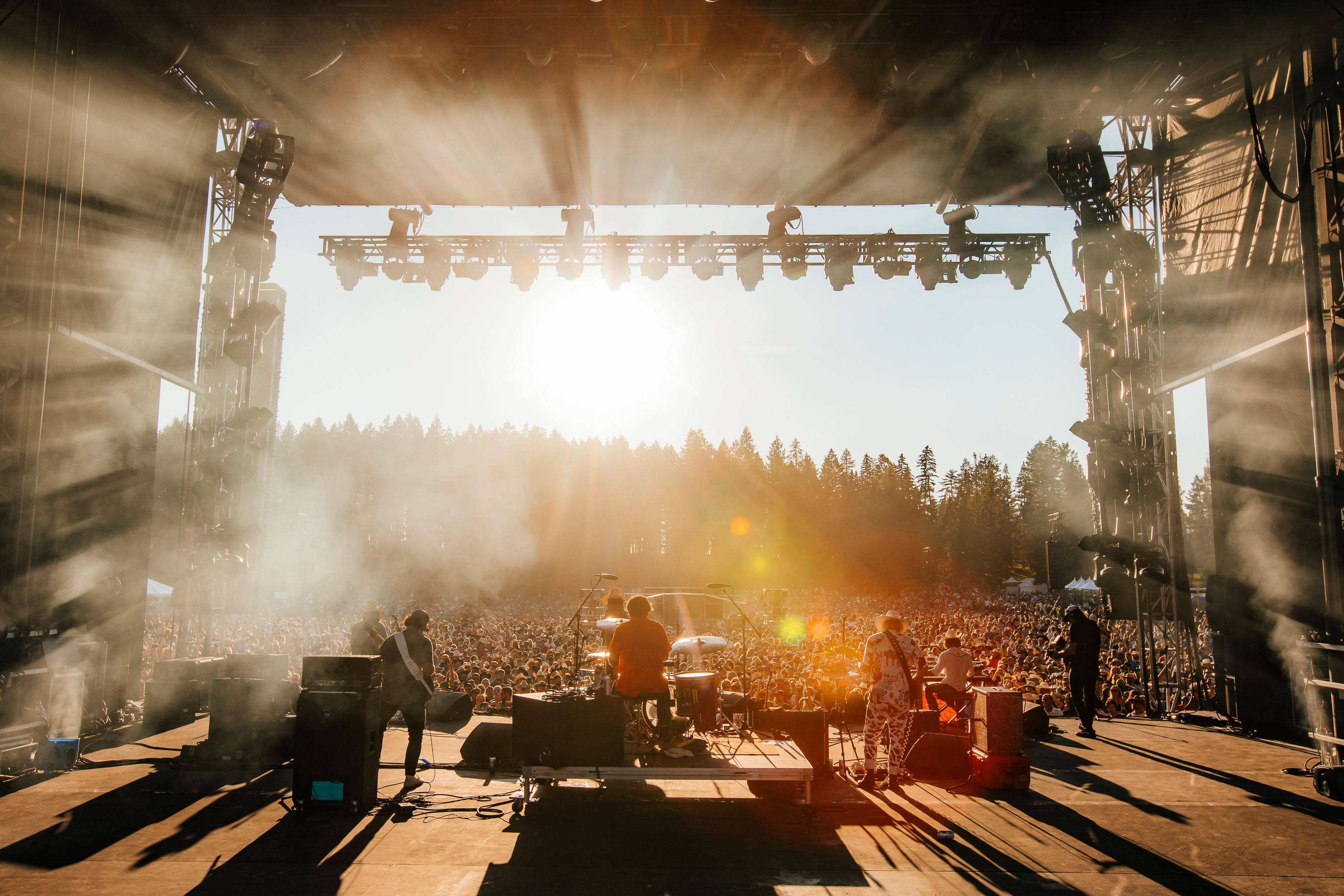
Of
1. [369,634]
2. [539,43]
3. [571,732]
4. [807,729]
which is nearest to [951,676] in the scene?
[807,729]

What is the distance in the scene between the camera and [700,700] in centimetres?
813

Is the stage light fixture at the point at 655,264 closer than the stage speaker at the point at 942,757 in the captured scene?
No

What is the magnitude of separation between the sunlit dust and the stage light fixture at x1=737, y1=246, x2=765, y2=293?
1205cm

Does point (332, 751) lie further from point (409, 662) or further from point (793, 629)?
point (793, 629)

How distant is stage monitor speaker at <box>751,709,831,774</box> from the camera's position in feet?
25.1

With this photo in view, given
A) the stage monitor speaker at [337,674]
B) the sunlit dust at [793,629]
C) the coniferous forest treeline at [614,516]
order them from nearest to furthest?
the stage monitor speaker at [337,674] → the sunlit dust at [793,629] → the coniferous forest treeline at [614,516]

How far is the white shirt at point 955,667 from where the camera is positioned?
26.8 feet

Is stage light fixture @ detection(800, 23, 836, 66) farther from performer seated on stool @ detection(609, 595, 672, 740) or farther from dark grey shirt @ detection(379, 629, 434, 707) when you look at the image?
dark grey shirt @ detection(379, 629, 434, 707)

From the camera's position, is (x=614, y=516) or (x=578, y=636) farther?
(x=614, y=516)

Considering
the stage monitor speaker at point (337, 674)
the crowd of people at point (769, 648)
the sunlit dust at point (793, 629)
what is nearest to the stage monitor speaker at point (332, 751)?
the stage monitor speaker at point (337, 674)

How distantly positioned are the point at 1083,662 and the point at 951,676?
11.0 ft

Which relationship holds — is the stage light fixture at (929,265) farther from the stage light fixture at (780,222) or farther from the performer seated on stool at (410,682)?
the performer seated on stool at (410,682)

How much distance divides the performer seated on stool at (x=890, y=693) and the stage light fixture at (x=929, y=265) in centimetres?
839

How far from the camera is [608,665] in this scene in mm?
7363
